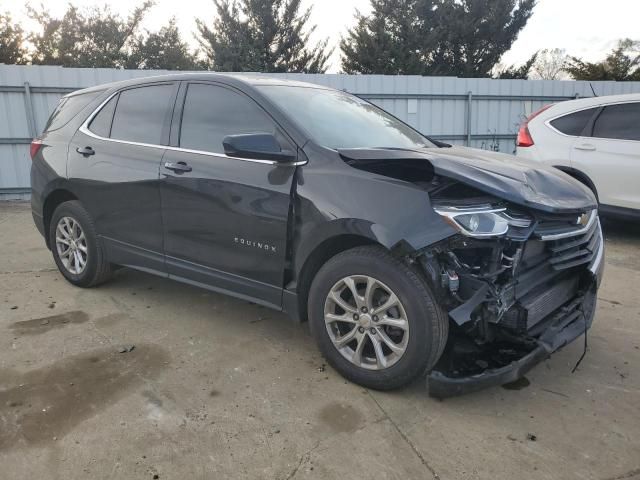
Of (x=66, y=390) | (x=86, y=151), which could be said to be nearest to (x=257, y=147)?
(x=66, y=390)

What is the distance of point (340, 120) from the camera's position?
11.6ft

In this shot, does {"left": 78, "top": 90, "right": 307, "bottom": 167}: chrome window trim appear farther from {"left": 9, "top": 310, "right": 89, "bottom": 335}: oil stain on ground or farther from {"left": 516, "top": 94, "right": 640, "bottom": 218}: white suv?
{"left": 516, "top": 94, "right": 640, "bottom": 218}: white suv

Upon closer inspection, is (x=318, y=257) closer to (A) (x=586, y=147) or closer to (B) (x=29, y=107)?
(A) (x=586, y=147)

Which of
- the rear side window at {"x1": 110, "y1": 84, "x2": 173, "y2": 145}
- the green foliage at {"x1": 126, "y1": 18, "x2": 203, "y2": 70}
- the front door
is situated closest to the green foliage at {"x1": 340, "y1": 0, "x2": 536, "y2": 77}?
the green foliage at {"x1": 126, "y1": 18, "x2": 203, "y2": 70}

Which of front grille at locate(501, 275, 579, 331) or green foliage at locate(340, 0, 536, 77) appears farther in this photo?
green foliage at locate(340, 0, 536, 77)

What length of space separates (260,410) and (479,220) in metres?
1.48

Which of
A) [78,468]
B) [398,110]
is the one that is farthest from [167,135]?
[398,110]

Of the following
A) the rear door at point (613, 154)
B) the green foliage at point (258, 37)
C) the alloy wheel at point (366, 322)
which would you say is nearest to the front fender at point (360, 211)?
the alloy wheel at point (366, 322)

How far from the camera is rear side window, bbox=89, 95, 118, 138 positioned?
4217mm

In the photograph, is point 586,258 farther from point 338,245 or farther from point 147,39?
point 147,39

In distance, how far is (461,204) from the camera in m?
2.60

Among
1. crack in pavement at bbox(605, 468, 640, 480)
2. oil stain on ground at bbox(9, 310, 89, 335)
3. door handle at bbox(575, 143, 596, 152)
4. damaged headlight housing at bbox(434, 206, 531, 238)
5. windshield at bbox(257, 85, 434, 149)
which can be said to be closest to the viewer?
crack in pavement at bbox(605, 468, 640, 480)

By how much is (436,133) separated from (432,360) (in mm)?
8973

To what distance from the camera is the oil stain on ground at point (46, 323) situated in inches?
148
